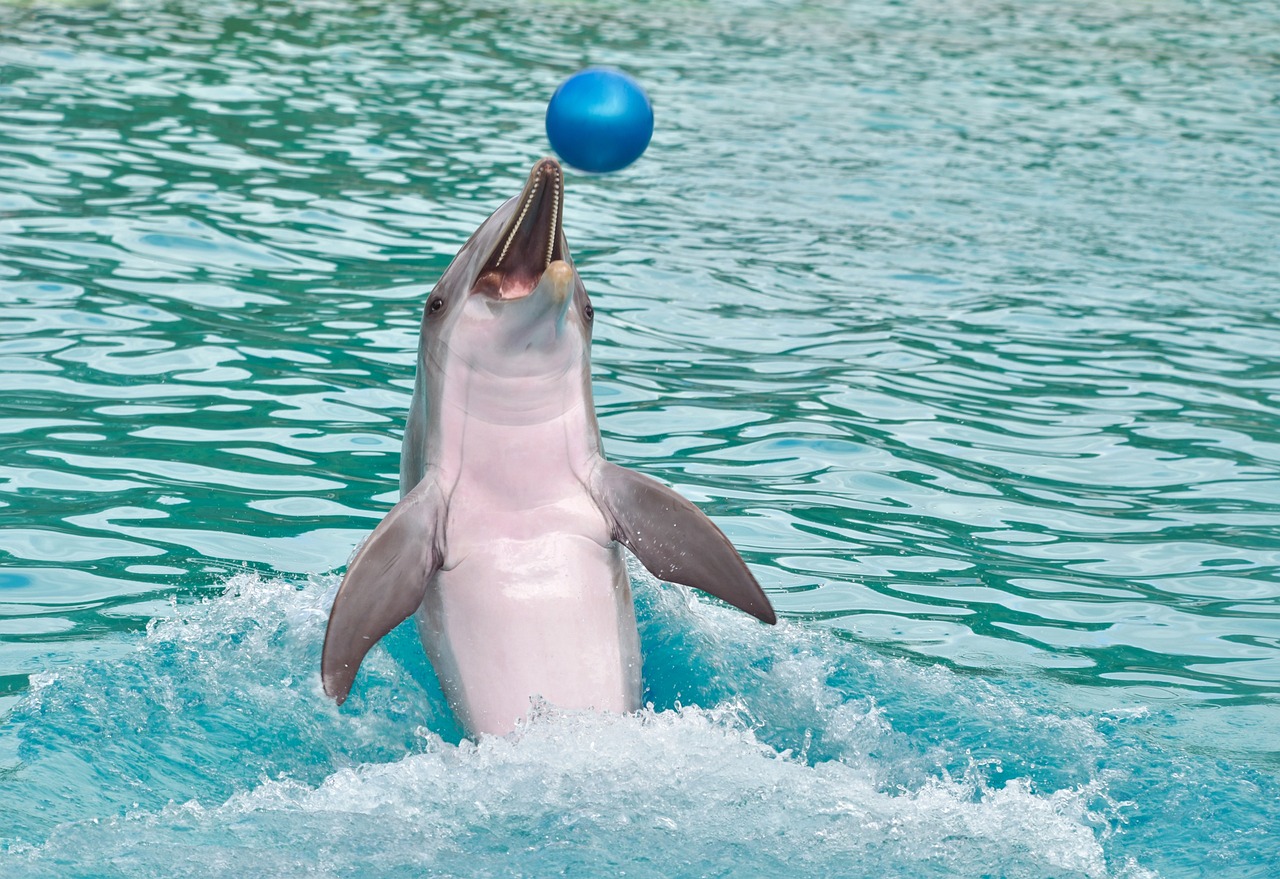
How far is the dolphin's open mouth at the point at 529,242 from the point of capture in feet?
13.5

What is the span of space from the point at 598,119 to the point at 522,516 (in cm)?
158

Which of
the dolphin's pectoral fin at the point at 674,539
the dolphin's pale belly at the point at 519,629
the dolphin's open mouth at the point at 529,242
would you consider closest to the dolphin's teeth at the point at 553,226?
the dolphin's open mouth at the point at 529,242

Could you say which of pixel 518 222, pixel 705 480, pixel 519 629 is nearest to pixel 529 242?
pixel 518 222

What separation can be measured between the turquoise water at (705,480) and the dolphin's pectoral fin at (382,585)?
34 centimetres

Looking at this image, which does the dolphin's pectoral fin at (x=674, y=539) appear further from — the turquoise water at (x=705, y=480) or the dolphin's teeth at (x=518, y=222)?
the dolphin's teeth at (x=518, y=222)

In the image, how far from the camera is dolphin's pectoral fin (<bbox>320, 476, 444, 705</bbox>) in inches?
162

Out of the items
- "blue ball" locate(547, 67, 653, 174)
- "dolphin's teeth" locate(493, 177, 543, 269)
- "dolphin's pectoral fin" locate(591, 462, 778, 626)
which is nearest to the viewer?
"dolphin's teeth" locate(493, 177, 543, 269)

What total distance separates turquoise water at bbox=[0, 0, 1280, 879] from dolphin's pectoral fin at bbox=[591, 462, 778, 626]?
1.38ft

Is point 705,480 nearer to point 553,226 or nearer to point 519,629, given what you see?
point 519,629

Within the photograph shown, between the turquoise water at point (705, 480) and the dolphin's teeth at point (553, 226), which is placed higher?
the dolphin's teeth at point (553, 226)

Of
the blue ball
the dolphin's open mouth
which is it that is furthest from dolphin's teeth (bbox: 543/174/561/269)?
the blue ball

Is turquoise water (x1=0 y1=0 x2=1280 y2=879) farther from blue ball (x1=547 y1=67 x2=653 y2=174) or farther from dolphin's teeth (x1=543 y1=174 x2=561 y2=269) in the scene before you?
blue ball (x1=547 y1=67 x2=653 y2=174)

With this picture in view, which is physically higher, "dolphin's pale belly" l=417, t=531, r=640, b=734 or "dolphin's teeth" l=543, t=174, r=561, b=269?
"dolphin's teeth" l=543, t=174, r=561, b=269

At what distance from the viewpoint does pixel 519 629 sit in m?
4.48
